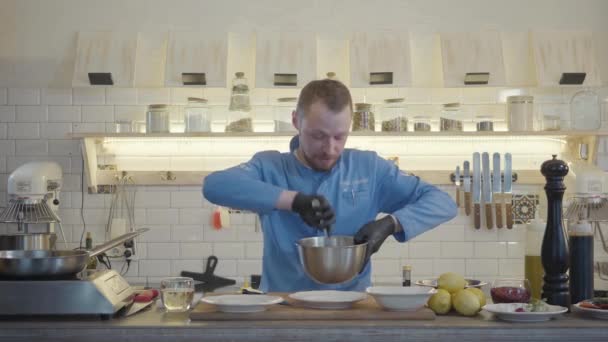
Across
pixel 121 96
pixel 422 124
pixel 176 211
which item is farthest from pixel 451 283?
pixel 121 96

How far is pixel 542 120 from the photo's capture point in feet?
16.8

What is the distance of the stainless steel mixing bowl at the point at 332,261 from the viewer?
2570mm

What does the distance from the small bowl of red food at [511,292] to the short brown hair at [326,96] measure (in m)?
0.79

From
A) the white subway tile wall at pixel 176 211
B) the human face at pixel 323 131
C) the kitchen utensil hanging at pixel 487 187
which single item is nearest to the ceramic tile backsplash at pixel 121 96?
the white subway tile wall at pixel 176 211

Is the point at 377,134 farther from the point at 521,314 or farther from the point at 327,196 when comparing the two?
the point at 521,314

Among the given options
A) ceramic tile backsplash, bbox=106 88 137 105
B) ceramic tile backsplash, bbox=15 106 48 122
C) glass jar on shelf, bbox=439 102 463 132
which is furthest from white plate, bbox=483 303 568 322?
ceramic tile backsplash, bbox=15 106 48 122

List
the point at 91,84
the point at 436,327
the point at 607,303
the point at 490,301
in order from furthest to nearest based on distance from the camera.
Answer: the point at 91,84, the point at 490,301, the point at 607,303, the point at 436,327

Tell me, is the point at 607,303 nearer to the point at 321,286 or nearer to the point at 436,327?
the point at 436,327

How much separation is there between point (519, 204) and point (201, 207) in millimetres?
1970

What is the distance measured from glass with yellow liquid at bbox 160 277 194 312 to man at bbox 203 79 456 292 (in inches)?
16.1

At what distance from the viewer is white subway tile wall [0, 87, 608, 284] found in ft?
17.4

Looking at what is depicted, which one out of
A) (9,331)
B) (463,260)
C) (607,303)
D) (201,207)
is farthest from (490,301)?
(201,207)

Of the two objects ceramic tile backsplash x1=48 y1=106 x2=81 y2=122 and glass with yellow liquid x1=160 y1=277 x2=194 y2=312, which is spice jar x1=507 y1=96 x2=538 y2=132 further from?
glass with yellow liquid x1=160 y1=277 x2=194 y2=312

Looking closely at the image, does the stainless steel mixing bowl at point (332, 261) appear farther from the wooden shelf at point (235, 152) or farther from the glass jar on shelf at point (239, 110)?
the wooden shelf at point (235, 152)
